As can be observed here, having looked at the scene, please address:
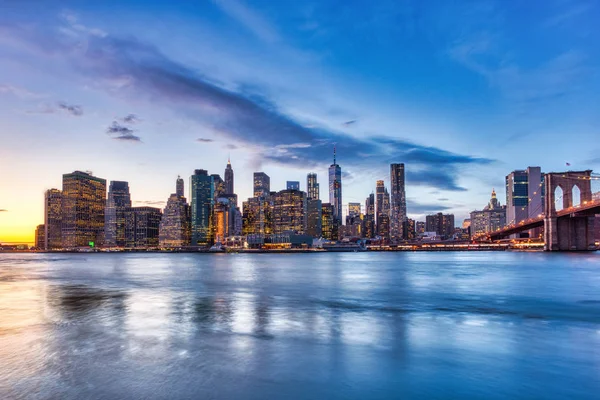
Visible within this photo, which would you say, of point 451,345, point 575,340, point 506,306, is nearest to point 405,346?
point 451,345

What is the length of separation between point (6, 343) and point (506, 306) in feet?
90.1

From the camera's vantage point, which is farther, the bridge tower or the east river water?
the bridge tower

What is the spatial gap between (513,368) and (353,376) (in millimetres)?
5386

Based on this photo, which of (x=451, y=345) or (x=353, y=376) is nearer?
(x=353, y=376)

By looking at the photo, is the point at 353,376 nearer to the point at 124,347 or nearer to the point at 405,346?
the point at 405,346

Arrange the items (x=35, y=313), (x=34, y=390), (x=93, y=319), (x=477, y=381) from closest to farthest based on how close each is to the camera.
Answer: (x=34, y=390)
(x=477, y=381)
(x=93, y=319)
(x=35, y=313)

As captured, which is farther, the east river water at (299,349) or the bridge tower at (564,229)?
the bridge tower at (564,229)

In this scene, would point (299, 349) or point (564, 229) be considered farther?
point (564, 229)

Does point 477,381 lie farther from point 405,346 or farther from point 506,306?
point 506,306

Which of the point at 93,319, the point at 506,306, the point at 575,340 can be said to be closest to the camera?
the point at 575,340

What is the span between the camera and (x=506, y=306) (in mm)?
28016

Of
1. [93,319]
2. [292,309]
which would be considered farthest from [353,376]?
[93,319]

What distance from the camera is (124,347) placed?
16.5m

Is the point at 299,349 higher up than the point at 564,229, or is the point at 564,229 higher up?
the point at 564,229
